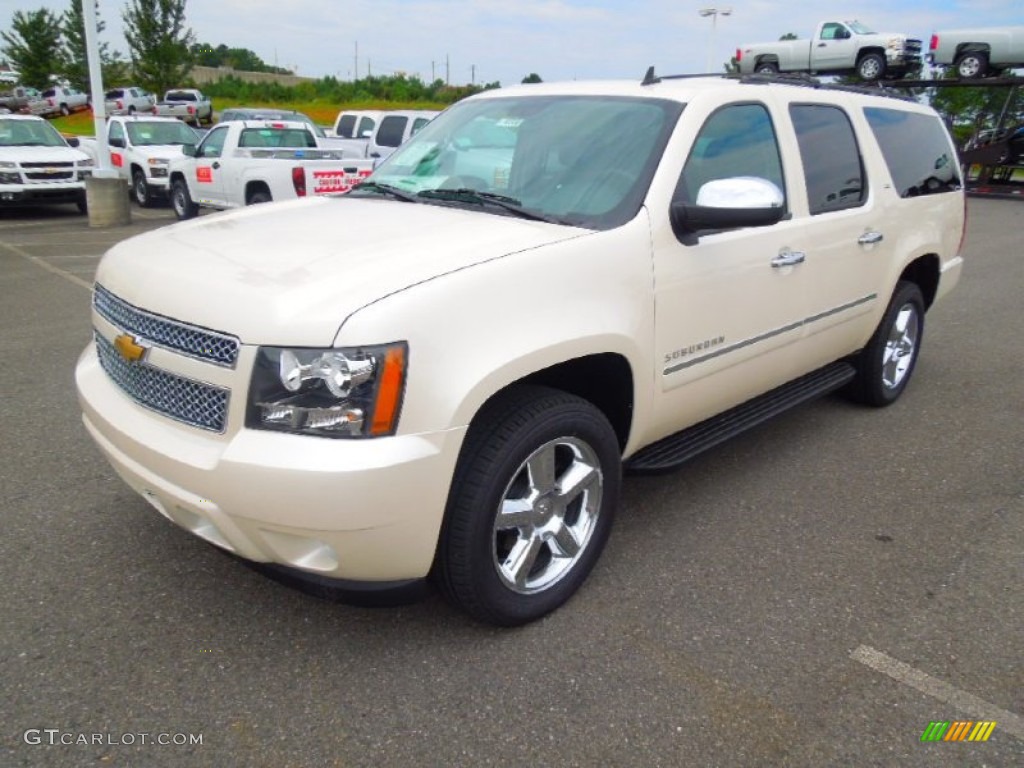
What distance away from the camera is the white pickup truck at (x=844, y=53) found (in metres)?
23.9

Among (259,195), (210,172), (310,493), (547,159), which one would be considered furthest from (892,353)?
(210,172)

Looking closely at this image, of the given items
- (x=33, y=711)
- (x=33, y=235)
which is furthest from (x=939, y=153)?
(x=33, y=235)

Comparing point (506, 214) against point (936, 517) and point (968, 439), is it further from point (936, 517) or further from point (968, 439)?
point (968, 439)

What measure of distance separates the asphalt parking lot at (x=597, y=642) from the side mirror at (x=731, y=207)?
1.34 m

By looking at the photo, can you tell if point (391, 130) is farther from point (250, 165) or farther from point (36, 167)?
point (36, 167)

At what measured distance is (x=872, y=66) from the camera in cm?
2439

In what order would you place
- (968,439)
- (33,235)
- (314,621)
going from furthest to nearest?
(33,235), (968,439), (314,621)

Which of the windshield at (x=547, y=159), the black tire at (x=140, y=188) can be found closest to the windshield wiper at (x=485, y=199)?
the windshield at (x=547, y=159)

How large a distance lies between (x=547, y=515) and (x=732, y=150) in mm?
1757

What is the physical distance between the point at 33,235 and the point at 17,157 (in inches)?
80.5

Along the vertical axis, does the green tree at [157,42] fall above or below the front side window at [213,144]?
above

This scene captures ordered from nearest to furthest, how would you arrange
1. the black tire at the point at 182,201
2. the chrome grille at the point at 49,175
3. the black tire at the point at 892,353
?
1. the black tire at the point at 892,353
2. the chrome grille at the point at 49,175
3. the black tire at the point at 182,201

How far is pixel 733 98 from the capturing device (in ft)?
11.2

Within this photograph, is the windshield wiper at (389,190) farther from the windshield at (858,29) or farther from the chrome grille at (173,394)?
the windshield at (858,29)
